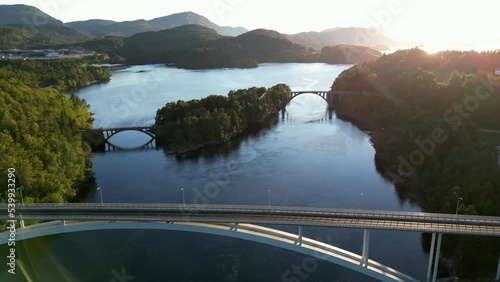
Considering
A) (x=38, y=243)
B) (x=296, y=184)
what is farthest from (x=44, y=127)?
(x=296, y=184)

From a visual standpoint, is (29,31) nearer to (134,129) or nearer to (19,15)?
(19,15)

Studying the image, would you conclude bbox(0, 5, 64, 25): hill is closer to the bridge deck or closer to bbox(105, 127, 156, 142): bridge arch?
bbox(105, 127, 156, 142): bridge arch

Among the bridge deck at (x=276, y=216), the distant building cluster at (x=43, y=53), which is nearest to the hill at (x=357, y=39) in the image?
the distant building cluster at (x=43, y=53)

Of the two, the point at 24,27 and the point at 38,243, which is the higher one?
the point at 24,27

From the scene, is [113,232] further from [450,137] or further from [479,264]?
[450,137]

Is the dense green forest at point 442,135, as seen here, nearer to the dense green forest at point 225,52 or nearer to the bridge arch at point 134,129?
the bridge arch at point 134,129

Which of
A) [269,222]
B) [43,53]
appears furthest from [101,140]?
[43,53]

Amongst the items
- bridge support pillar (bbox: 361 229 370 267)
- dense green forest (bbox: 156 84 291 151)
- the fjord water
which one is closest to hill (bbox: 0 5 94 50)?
the fjord water
